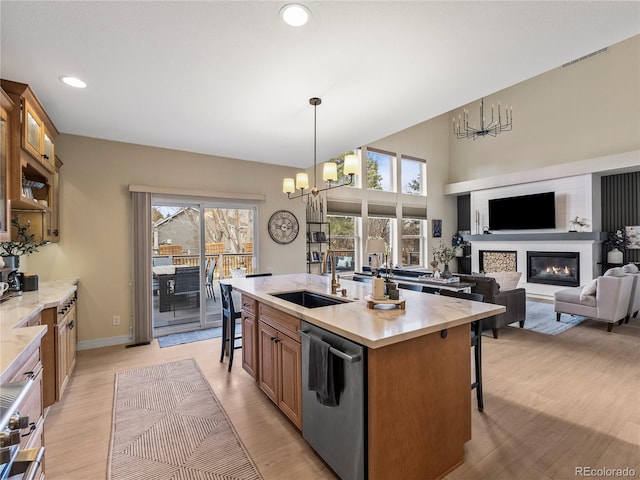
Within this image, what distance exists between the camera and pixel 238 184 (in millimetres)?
5270

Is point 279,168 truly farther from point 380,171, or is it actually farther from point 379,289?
point 379,289

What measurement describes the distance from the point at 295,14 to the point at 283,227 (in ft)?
13.3

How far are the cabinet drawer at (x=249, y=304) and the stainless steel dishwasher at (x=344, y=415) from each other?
973mm

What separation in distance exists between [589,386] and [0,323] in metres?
4.67

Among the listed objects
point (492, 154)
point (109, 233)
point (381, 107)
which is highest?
point (492, 154)

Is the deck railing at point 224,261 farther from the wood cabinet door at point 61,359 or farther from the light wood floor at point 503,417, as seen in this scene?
the wood cabinet door at point 61,359

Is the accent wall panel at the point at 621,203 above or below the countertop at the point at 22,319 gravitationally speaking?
above

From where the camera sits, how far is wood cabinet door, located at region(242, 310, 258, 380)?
2918 millimetres

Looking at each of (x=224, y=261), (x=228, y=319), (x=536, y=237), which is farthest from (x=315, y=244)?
(x=536, y=237)

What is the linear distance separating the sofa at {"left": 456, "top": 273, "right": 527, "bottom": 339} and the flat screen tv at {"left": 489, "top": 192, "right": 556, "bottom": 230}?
3.53 meters

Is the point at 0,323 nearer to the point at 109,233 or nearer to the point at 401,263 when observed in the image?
the point at 109,233

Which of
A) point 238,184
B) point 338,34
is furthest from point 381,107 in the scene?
point 238,184

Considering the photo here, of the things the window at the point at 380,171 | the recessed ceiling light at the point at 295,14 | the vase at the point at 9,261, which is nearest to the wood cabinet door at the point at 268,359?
the recessed ceiling light at the point at 295,14

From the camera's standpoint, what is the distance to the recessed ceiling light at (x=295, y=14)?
1.80 metres
